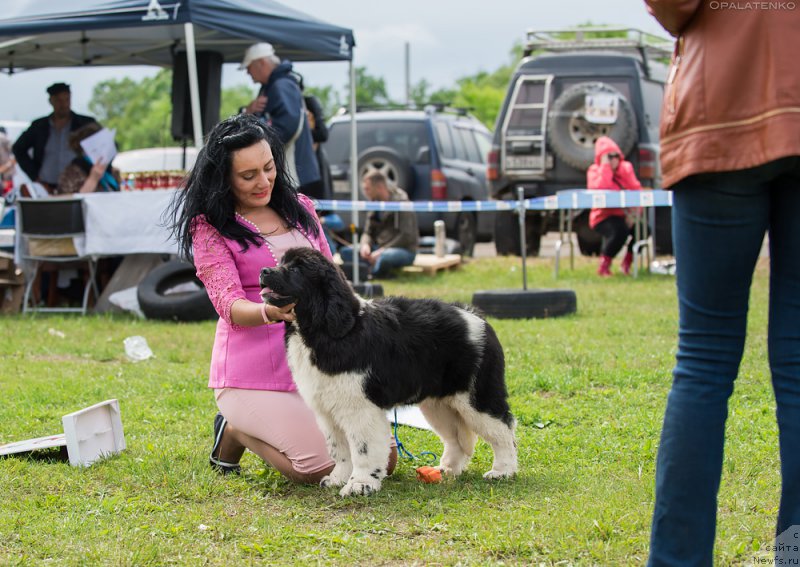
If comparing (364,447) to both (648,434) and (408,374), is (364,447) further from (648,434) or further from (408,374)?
(648,434)

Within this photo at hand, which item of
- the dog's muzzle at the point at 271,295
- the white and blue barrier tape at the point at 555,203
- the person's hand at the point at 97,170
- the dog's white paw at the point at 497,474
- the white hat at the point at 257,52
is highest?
the white hat at the point at 257,52

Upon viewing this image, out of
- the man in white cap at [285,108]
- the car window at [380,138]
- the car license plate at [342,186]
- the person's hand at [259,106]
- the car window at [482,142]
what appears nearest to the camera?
the man in white cap at [285,108]

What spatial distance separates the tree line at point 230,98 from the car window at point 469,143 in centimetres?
3313

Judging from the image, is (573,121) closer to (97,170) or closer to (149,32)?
(149,32)

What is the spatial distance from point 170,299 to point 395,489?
5.72m

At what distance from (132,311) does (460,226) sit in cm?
766

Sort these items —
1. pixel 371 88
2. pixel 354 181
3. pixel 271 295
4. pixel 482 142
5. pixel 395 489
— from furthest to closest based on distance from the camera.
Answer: pixel 371 88 → pixel 482 142 → pixel 354 181 → pixel 395 489 → pixel 271 295

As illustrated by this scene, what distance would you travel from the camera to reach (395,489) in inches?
160

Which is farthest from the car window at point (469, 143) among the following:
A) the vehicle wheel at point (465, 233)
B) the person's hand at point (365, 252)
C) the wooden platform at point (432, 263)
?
the person's hand at point (365, 252)

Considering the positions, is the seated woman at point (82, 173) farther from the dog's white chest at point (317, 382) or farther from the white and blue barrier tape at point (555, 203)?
the dog's white chest at point (317, 382)

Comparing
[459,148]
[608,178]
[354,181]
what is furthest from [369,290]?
[459,148]

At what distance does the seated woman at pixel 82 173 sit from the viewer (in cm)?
1053

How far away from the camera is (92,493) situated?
4047mm

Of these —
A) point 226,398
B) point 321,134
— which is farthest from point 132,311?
point 226,398
